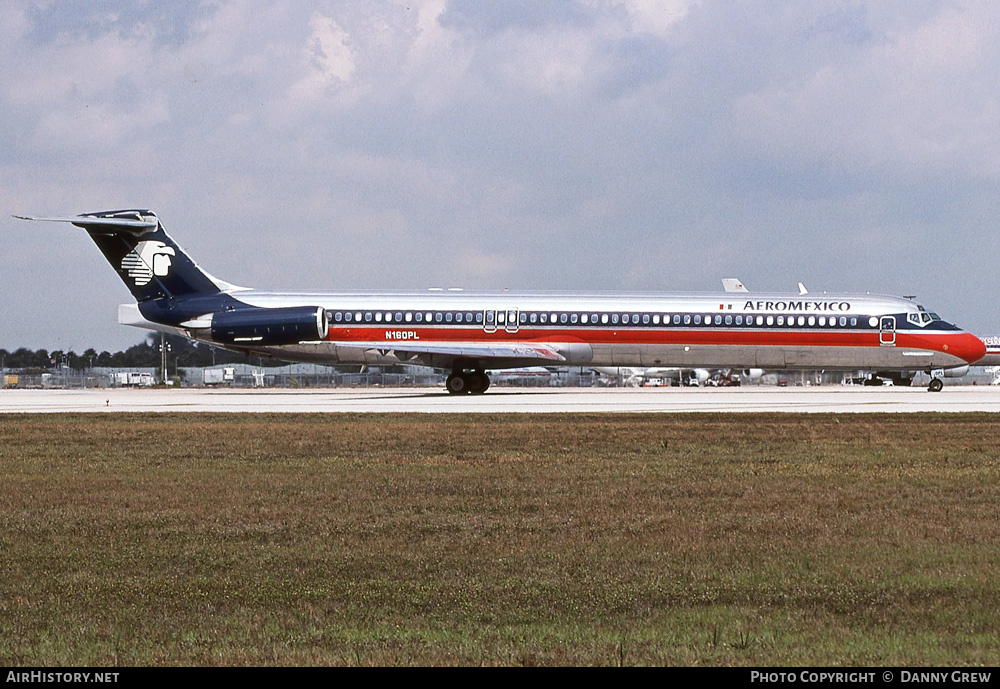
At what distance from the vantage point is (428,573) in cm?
849

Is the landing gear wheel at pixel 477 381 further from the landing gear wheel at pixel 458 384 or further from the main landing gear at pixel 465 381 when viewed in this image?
the landing gear wheel at pixel 458 384

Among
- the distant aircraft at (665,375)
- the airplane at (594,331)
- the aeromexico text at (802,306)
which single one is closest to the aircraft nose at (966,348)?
the airplane at (594,331)

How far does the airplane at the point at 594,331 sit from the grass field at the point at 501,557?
992 inches

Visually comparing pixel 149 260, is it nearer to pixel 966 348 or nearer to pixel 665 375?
pixel 966 348

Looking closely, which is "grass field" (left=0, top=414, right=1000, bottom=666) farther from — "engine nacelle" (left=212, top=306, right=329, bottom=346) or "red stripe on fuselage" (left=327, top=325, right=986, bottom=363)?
"red stripe on fuselage" (left=327, top=325, right=986, bottom=363)

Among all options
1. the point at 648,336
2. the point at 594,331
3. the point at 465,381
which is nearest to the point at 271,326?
the point at 465,381

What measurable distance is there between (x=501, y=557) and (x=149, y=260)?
125 feet

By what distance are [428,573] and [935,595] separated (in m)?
3.53

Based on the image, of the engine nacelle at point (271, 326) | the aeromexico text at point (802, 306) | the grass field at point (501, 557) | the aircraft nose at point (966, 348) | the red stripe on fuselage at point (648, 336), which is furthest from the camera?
the aircraft nose at point (966, 348)

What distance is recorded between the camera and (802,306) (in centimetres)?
4316

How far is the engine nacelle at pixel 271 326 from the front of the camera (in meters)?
42.2

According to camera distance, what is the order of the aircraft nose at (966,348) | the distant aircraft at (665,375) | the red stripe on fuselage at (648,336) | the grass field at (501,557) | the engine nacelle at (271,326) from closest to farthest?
Result: the grass field at (501,557) → the engine nacelle at (271,326) → the red stripe on fuselage at (648,336) → the aircraft nose at (966,348) → the distant aircraft at (665,375)

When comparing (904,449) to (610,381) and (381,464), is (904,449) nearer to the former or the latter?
(381,464)

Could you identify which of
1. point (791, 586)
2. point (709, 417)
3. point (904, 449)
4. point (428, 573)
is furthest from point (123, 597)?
point (709, 417)
